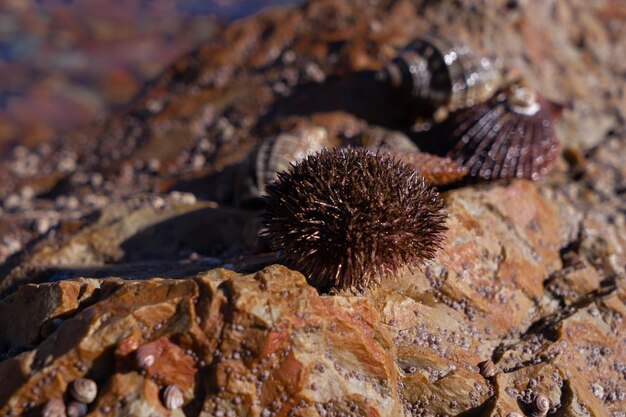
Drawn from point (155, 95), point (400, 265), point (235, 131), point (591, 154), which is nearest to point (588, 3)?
point (591, 154)

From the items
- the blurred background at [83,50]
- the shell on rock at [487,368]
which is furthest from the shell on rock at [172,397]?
the blurred background at [83,50]

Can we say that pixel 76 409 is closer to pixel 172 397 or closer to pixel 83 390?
pixel 83 390

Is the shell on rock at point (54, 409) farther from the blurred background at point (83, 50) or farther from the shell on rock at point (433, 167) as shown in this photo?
the blurred background at point (83, 50)

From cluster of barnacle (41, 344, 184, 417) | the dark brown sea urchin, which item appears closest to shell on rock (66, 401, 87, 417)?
cluster of barnacle (41, 344, 184, 417)

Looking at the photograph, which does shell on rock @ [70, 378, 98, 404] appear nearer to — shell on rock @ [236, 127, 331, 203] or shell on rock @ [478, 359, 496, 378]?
shell on rock @ [478, 359, 496, 378]

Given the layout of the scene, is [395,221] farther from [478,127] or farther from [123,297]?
[478,127]

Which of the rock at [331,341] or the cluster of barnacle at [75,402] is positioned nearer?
the cluster of barnacle at [75,402]
